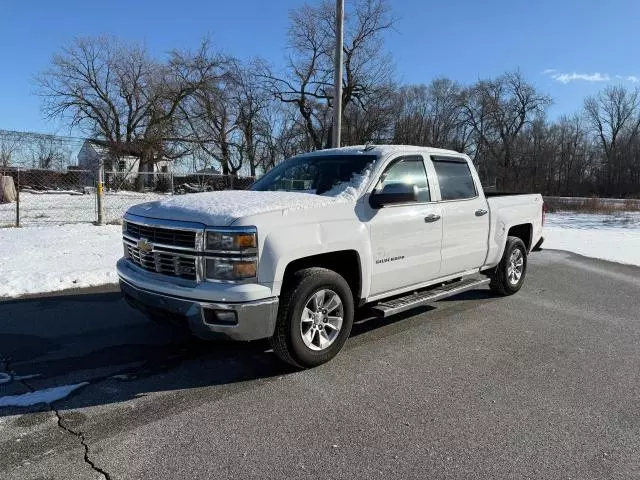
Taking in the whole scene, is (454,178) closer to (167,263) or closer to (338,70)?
(167,263)

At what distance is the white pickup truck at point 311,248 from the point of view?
3.85m

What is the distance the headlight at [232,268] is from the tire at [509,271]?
14.1 feet

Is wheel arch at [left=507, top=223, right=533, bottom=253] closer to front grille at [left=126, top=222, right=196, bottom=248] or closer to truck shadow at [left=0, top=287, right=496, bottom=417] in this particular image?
truck shadow at [left=0, top=287, right=496, bottom=417]

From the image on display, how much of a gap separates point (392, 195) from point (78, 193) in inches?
1077

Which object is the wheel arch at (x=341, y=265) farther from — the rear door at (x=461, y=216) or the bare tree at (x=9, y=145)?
the bare tree at (x=9, y=145)

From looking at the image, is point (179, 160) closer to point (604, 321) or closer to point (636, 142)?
point (604, 321)

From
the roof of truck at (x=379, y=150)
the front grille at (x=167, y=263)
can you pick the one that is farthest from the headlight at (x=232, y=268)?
the roof of truck at (x=379, y=150)

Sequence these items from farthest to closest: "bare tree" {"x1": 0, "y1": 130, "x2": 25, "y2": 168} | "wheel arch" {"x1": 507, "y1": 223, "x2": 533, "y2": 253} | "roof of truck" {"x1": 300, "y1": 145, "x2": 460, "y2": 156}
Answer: "bare tree" {"x1": 0, "y1": 130, "x2": 25, "y2": 168}
"wheel arch" {"x1": 507, "y1": 223, "x2": 533, "y2": 253}
"roof of truck" {"x1": 300, "y1": 145, "x2": 460, "y2": 156}

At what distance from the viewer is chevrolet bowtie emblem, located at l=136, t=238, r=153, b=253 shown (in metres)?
4.26

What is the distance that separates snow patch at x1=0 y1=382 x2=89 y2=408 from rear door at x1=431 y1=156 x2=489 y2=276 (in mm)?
3808

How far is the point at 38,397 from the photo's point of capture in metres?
3.71

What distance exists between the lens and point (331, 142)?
41.9ft

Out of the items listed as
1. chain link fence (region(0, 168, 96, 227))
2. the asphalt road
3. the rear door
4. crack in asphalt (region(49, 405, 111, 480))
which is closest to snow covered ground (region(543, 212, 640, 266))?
the rear door

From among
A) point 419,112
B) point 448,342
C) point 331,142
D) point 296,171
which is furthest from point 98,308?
point 419,112
